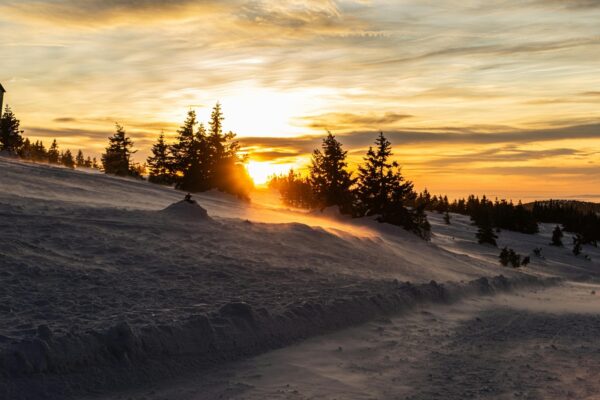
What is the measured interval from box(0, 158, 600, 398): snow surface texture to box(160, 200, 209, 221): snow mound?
0.13 ft

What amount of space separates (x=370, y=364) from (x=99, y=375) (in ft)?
11.7

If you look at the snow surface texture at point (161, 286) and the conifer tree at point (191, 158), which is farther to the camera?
the conifer tree at point (191, 158)

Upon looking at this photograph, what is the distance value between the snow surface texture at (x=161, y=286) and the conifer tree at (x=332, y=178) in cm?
1688

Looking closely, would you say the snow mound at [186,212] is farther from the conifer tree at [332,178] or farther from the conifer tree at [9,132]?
the conifer tree at [9,132]

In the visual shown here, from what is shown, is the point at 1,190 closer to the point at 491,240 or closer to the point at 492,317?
the point at 492,317

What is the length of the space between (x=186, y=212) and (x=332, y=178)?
20596 millimetres

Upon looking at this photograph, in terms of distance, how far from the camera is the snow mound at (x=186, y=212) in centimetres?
1429

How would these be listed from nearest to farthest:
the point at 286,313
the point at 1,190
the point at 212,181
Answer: the point at 286,313 < the point at 1,190 < the point at 212,181

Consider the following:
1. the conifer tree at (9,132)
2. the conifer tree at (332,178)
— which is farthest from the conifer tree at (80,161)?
the conifer tree at (332,178)

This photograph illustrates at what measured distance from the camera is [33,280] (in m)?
8.07

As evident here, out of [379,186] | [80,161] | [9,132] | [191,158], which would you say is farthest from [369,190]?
[80,161]

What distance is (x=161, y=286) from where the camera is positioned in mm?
8906

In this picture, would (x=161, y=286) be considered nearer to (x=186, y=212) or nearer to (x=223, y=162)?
(x=186, y=212)

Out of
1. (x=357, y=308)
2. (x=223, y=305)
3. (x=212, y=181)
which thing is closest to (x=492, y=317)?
(x=357, y=308)
